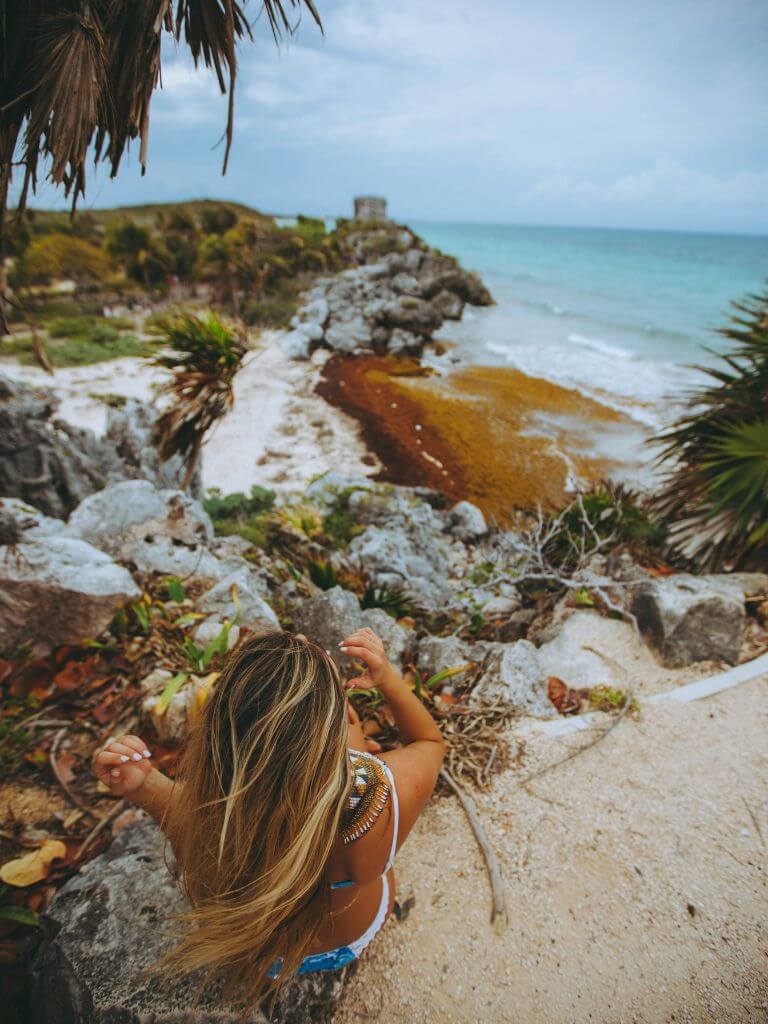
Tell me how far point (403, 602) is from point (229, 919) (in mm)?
3431

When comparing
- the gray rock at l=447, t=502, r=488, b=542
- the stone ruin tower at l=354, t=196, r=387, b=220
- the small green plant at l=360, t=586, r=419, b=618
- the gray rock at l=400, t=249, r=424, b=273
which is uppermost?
the stone ruin tower at l=354, t=196, r=387, b=220

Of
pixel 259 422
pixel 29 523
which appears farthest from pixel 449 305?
pixel 29 523

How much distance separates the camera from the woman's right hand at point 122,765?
1418 mm

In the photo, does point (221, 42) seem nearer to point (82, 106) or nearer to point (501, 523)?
point (82, 106)

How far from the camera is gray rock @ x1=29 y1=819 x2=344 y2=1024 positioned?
5.05 feet

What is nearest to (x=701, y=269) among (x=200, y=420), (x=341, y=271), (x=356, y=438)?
(x=341, y=271)

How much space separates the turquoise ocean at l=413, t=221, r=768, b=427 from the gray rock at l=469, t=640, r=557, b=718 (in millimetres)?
2681

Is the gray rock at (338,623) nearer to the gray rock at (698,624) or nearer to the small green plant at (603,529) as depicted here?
the gray rock at (698,624)

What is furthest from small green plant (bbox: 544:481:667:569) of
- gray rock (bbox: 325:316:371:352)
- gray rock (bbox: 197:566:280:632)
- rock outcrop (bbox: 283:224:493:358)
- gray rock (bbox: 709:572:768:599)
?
gray rock (bbox: 325:316:371:352)

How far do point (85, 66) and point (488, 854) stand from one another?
13.3 ft

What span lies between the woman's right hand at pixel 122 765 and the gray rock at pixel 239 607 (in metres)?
1.73

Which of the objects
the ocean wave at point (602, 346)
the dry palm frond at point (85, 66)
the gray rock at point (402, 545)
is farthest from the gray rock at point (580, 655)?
the ocean wave at point (602, 346)

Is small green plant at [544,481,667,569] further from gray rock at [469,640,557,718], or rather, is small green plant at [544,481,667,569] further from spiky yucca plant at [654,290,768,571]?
gray rock at [469,640,557,718]

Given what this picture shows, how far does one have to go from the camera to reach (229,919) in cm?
120
